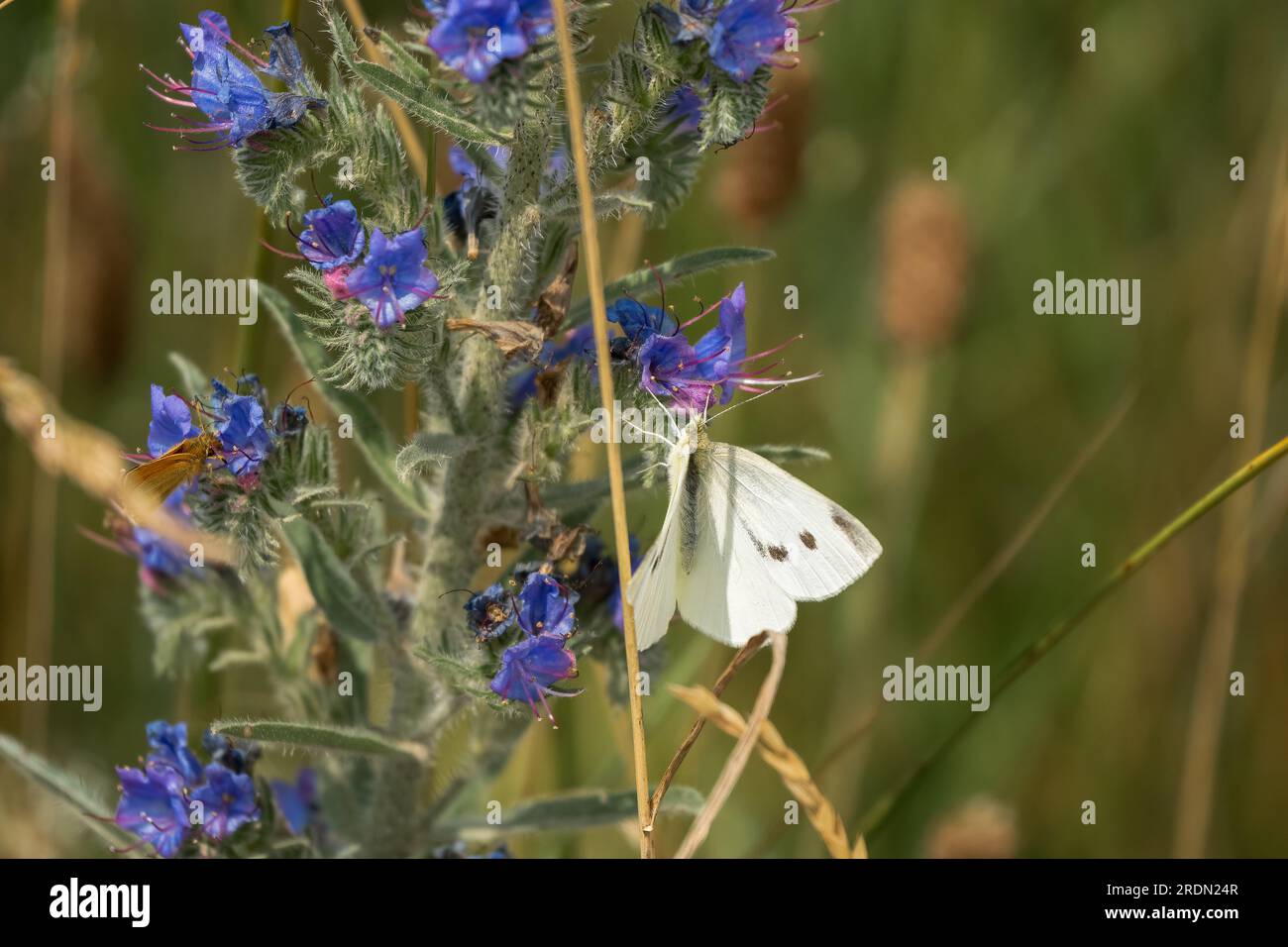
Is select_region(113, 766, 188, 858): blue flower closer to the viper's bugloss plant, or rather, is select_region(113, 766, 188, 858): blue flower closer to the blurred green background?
the viper's bugloss plant

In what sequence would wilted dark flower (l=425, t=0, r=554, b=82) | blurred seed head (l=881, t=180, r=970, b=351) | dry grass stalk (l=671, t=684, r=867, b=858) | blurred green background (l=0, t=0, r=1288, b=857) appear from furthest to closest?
blurred seed head (l=881, t=180, r=970, b=351) → blurred green background (l=0, t=0, r=1288, b=857) → dry grass stalk (l=671, t=684, r=867, b=858) → wilted dark flower (l=425, t=0, r=554, b=82)

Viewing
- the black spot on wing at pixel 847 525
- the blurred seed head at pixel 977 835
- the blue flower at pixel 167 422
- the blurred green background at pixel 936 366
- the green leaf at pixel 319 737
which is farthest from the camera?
the blurred green background at pixel 936 366

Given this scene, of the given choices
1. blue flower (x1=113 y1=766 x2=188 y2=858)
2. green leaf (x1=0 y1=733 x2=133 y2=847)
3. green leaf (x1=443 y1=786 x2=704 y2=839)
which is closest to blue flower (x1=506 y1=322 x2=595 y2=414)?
green leaf (x1=443 y1=786 x2=704 y2=839)

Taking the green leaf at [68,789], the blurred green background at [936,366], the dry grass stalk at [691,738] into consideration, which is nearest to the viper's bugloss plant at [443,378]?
the green leaf at [68,789]

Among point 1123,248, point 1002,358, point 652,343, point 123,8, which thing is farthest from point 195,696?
point 1123,248

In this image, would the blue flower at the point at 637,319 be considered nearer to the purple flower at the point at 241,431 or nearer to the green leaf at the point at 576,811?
the purple flower at the point at 241,431

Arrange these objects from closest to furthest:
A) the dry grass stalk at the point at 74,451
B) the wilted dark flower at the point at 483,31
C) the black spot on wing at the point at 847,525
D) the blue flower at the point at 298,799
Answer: the wilted dark flower at the point at 483,31, the black spot on wing at the point at 847,525, the dry grass stalk at the point at 74,451, the blue flower at the point at 298,799

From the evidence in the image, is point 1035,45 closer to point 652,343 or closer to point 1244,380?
point 1244,380
